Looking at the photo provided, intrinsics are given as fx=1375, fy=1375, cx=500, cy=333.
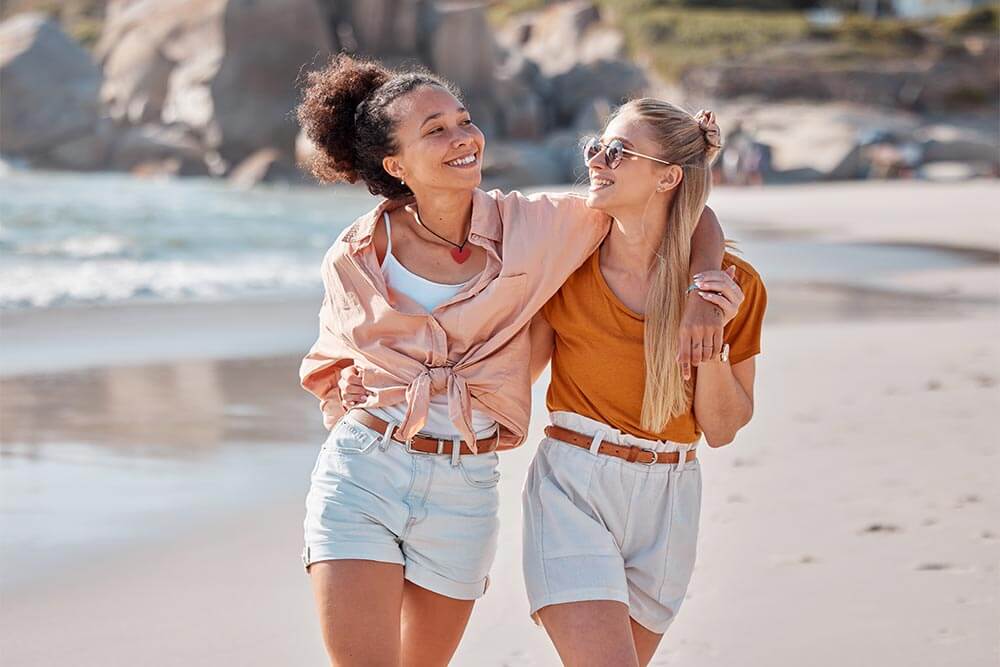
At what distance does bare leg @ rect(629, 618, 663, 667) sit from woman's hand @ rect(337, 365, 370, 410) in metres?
0.86

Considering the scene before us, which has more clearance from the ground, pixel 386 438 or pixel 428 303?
pixel 428 303

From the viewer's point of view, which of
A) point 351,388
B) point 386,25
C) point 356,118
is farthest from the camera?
point 386,25

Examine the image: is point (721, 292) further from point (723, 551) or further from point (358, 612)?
point (723, 551)

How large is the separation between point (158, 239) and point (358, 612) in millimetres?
17959

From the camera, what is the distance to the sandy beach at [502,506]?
4.34 metres

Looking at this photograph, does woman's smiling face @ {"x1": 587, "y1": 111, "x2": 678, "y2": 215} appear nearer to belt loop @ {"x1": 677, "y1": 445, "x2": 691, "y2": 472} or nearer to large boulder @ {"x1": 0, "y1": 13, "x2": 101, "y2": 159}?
belt loop @ {"x1": 677, "y1": 445, "x2": 691, "y2": 472}

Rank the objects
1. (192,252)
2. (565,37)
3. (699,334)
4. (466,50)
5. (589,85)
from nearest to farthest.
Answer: (699,334) < (192,252) < (466,50) < (589,85) < (565,37)

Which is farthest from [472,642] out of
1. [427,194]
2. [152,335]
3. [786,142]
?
[786,142]

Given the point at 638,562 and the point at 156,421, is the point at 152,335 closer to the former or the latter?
the point at 156,421

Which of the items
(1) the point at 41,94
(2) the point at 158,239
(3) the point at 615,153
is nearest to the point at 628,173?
(3) the point at 615,153

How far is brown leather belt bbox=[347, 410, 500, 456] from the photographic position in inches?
130

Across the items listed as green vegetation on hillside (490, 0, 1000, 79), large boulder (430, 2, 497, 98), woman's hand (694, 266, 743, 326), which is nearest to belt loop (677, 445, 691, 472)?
woman's hand (694, 266, 743, 326)

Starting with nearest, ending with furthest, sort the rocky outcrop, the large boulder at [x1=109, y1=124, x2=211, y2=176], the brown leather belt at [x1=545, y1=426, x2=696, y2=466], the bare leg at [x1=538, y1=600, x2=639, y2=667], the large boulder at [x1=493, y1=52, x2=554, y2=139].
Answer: the bare leg at [x1=538, y1=600, x2=639, y2=667] → the brown leather belt at [x1=545, y1=426, x2=696, y2=466] → the large boulder at [x1=109, y1=124, x2=211, y2=176] → the large boulder at [x1=493, y1=52, x2=554, y2=139] → the rocky outcrop

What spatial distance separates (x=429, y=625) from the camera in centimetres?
338
